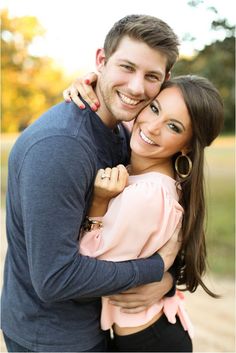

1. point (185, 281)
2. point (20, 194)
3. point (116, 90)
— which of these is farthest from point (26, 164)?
point (185, 281)

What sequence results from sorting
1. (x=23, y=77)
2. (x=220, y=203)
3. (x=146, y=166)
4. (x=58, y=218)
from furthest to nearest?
(x=220, y=203) → (x=23, y=77) → (x=146, y=166) → (x=58, y=218)

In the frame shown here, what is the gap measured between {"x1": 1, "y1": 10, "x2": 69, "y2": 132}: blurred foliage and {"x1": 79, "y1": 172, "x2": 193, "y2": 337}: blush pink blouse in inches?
365

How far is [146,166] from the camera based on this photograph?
2.24 meters

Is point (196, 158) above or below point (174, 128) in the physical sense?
below

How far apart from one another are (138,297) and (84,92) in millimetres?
863

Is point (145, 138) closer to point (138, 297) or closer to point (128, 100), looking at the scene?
point (128, 100)

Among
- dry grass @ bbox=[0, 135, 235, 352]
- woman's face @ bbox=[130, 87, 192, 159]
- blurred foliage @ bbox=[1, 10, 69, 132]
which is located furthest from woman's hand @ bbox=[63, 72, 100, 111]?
blurred foliage @ bbox=[1, 10, 69, 132]

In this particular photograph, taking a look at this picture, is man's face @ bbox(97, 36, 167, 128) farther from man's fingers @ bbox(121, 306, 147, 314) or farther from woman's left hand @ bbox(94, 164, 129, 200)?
man's fingers @ bbox(121, 306, 147, 314)

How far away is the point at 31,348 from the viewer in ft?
6.59

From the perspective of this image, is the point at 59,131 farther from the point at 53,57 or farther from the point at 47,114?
the point at 53,57

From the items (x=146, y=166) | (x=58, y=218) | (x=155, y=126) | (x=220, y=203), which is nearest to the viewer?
(x=58, y=218)

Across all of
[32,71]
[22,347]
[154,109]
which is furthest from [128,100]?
[32,71]

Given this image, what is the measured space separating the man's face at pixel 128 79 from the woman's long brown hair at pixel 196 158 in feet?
0.41

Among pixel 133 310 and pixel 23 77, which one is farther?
pixel 23 77
